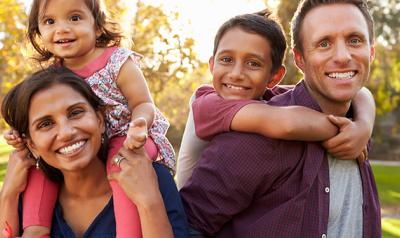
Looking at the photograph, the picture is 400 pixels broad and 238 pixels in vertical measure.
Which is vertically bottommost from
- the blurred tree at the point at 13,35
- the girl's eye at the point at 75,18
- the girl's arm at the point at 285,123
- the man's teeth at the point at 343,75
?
the blurred tree at the point at 13,35

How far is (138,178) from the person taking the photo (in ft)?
9.50

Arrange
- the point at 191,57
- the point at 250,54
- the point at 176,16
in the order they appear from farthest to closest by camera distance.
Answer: the point at 176,16 → the point at 191,57 → the point at 250,54

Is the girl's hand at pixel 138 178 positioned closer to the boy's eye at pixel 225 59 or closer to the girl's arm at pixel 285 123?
the girl's arm at pixel 285 123

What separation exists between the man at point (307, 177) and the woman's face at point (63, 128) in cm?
54

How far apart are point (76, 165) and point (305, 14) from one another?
1.30 metres

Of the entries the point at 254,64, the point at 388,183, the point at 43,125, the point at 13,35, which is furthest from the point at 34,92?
the point at 388,183

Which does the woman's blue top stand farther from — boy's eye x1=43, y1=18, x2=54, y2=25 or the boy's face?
boy's eye x1=43, y1=18, x2=54, y2=25

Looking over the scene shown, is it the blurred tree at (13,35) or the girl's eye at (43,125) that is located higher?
the girl's eye at (43,125)

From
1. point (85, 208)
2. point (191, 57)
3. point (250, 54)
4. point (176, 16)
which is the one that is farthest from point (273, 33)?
point (176, 16)

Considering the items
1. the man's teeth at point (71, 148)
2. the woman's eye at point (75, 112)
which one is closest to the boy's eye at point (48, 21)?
the woman's eye at point (75, 112)

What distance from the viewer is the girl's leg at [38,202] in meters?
3.10

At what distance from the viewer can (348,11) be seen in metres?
2.88

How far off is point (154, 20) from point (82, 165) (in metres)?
6.45

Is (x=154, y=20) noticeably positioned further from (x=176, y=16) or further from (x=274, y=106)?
(x=274, y=106)
